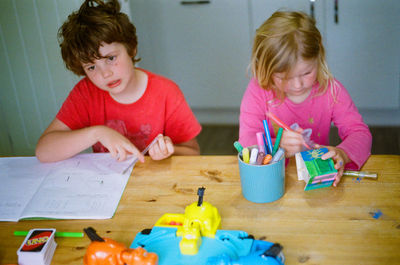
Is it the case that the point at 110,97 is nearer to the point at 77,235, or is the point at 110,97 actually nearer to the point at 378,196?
the point at 77,235

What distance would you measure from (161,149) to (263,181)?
0.30 meters

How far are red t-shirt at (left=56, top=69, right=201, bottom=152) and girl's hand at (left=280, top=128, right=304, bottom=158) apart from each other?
357mm

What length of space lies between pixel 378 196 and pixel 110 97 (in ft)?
2.70

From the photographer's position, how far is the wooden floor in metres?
2.38

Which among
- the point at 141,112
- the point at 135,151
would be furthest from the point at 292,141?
the point at 141,112

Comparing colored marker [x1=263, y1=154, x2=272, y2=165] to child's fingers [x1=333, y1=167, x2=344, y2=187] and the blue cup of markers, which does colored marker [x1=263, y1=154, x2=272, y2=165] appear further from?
child's fingers [x1=333, y1=167, x2=344, y2=187]

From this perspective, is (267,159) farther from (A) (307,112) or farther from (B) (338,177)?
(A) (307,112)

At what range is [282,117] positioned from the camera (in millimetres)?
1240

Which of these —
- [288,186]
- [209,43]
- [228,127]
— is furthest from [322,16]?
[288,186]

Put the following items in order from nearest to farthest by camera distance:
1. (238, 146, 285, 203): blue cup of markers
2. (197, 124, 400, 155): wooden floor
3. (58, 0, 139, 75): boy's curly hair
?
(238, 146, 285, 203): blue cup of markers < (58, 0, 139, 75): boy's curly hair < (197, 124, 400, 155): wooden floor

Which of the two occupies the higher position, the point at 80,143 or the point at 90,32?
the point at 90,32

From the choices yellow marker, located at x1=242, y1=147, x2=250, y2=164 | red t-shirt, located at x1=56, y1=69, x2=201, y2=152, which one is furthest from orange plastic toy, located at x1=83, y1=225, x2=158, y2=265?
red t-shirt, located at x1=56, y1=69, x2=201, y2=152

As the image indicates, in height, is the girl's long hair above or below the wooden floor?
above

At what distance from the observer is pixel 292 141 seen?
3.32 feet
